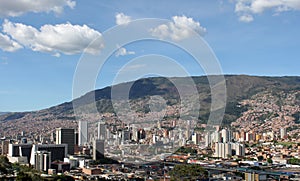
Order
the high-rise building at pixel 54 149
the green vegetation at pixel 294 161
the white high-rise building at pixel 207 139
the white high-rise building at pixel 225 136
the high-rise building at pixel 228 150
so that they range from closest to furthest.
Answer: the high-rise building at pixel 54 149
the green vegetation at pixel 294 161
the high-rise building at pixel 228 150
the white high-rise building at pixel 207 139
the white high-rise building at pixel 225 136

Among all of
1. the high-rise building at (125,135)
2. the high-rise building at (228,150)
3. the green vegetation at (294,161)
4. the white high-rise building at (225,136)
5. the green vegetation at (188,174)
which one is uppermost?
the high-rise building at (125,135)

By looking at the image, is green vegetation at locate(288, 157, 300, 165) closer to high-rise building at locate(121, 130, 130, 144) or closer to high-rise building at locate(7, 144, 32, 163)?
high-rise building at locate(121, 130, 130, 144)

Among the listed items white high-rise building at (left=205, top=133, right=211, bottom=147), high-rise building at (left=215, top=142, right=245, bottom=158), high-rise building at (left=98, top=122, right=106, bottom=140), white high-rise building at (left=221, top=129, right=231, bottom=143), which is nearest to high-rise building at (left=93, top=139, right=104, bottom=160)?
high-rise building at (left=98, top=122, right=106, bottom=140)

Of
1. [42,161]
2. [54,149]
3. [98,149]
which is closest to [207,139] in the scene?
[98,149]

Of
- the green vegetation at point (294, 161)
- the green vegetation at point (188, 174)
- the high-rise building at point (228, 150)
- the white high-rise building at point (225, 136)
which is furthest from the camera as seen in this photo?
the white high-rise building at point (225, 136)

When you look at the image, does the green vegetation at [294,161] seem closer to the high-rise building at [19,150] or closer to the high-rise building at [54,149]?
the high-rise building at [54,149]

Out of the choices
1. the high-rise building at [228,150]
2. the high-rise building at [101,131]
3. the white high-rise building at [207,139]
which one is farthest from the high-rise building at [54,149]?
the white high-rise building at [207,139]
